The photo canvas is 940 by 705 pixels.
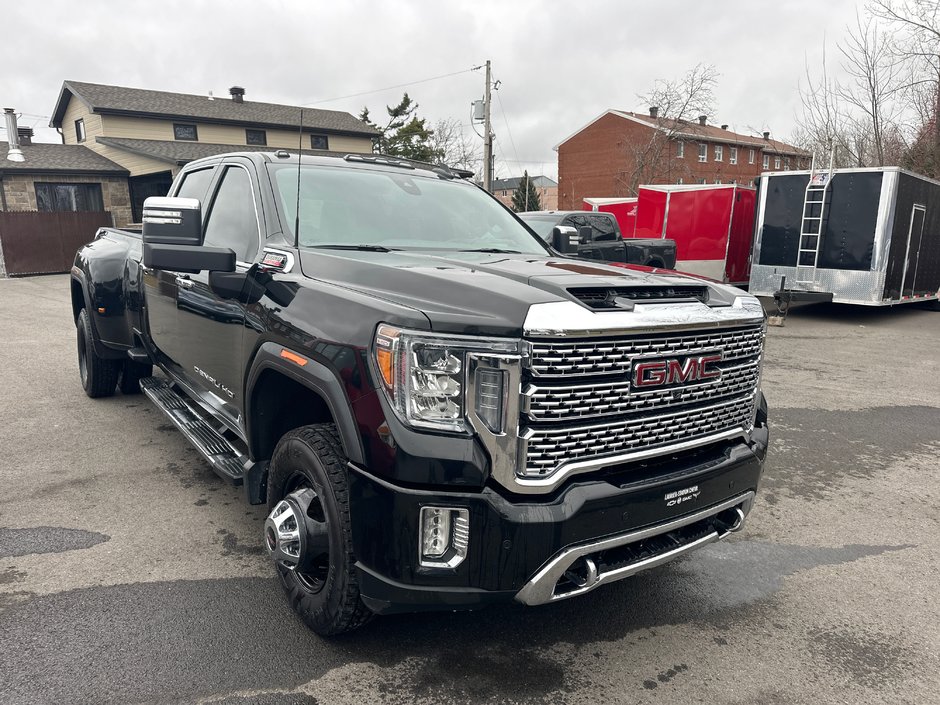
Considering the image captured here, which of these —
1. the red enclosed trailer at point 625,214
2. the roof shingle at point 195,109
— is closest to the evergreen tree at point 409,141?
the roof shingle at point 195,109

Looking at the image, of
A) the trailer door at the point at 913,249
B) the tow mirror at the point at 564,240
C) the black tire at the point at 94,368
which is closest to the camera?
the tow mirror at the point at 564,240

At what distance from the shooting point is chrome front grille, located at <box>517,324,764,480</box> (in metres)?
2.12

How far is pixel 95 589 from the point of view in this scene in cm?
300

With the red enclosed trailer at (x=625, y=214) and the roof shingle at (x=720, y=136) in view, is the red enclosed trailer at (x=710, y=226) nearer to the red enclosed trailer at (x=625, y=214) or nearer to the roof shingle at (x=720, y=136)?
the red enclosed trailer at (x=625, y=214)

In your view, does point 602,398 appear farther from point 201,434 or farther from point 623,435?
point 201,434

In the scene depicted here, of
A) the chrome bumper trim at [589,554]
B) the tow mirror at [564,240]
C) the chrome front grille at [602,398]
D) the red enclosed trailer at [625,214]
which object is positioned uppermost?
the red enclosed trailer at [625,214]

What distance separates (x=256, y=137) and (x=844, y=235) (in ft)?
91.9

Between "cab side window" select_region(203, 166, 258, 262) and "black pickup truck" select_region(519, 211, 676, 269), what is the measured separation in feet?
22.7

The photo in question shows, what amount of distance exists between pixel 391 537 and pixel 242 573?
4.55 ft

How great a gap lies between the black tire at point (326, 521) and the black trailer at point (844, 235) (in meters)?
11.4

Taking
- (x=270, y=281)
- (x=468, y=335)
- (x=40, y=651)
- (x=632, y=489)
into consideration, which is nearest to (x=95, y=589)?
(x=40, y=651)

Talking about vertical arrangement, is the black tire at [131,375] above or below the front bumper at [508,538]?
below

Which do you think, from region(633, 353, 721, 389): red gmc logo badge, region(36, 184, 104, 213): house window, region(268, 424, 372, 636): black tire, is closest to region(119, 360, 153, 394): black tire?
region(268, 424, 372, 636): black tire

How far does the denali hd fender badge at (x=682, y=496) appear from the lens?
2.39 metres
